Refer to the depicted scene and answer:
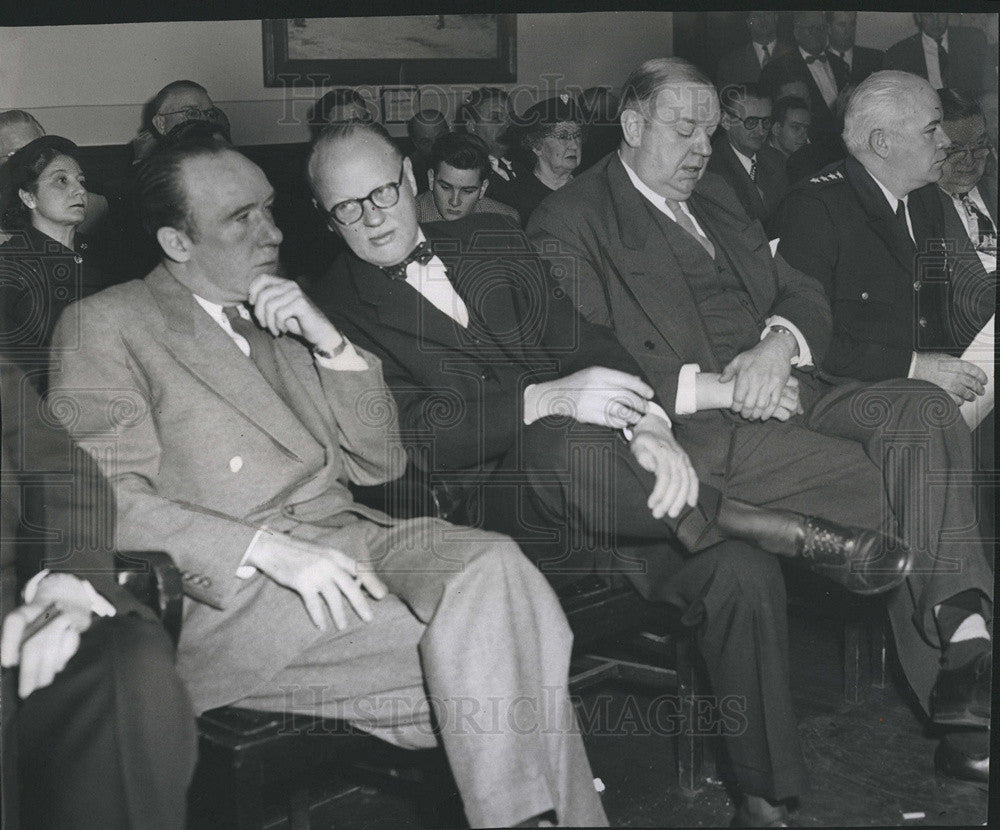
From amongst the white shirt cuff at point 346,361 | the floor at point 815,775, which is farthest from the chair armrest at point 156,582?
the floor at point 815,775

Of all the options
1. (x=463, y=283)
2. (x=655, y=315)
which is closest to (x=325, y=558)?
(x=463, y=283)

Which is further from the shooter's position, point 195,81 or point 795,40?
point 795,40

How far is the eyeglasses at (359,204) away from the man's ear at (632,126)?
682 millimetres

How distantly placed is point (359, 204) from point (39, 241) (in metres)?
0.87

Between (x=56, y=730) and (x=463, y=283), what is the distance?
156 centimetres

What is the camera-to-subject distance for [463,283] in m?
3.34

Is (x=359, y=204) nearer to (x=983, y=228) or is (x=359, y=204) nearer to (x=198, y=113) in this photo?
(x=198, y=113)

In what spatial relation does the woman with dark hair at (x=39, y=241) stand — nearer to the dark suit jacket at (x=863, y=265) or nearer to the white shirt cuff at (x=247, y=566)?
the white shirt cuff at (x=247, y=566)

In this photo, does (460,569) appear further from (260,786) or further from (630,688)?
(630,688)

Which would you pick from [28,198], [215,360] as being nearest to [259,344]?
[215,360]

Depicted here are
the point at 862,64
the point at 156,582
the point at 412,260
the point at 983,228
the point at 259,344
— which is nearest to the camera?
the point at 156,582

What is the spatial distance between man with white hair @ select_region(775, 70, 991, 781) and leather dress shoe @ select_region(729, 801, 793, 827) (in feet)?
2.05

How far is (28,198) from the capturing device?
321 cm

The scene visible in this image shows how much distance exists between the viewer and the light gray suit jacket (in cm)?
298
